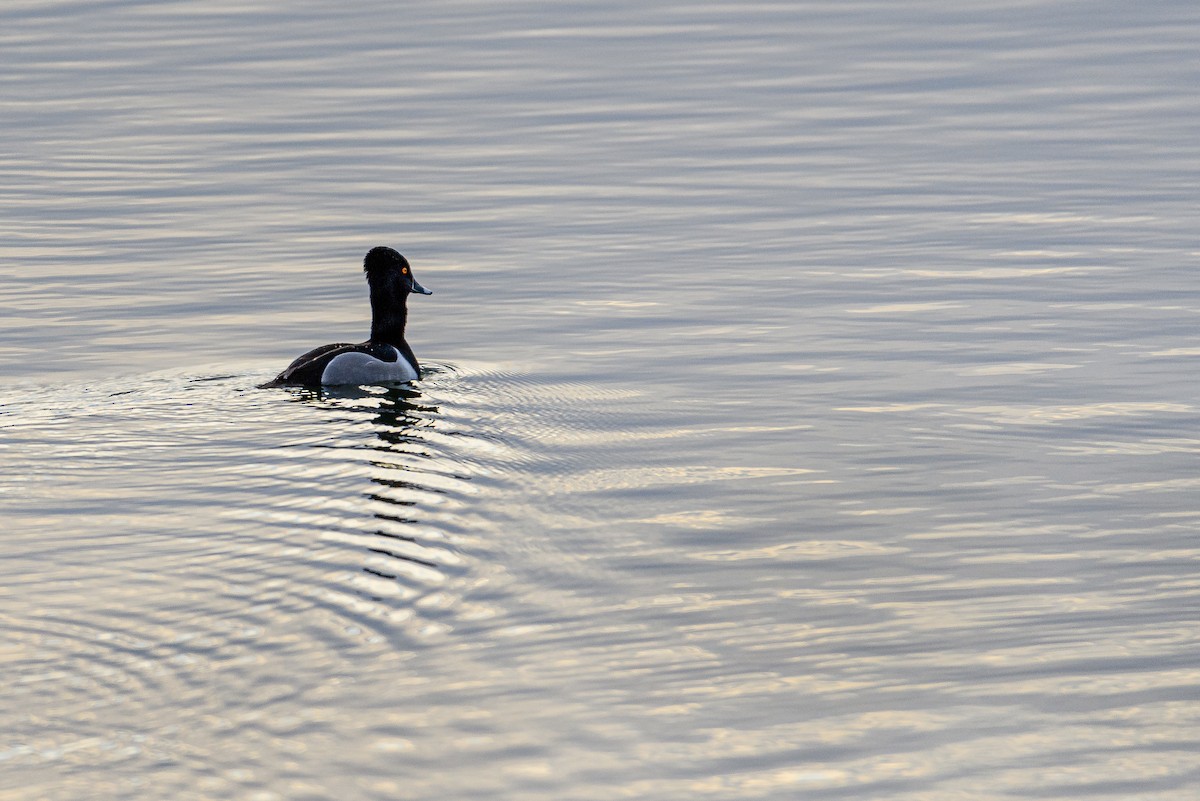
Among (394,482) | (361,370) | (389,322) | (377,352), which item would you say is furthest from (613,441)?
(389,322)

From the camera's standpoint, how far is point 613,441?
41.5 feet

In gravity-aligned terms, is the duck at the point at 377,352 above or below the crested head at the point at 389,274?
below

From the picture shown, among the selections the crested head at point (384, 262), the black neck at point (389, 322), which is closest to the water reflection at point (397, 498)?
the black neck at point (389, 322)

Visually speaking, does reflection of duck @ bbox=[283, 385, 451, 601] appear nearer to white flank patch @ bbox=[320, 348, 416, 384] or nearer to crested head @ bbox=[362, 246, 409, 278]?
white flank patch @ bbox=[320, 348, 416, 384]

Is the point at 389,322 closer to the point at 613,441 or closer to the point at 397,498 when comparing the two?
the point at 613,441

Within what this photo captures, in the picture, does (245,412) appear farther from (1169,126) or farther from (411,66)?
(411,66)

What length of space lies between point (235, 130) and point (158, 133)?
3.64 feet

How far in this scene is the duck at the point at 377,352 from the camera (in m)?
14.4

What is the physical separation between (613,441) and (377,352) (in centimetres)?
303

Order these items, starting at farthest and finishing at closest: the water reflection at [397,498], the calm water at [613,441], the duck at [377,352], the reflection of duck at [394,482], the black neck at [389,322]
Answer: the black neck at [389,322] → the duck at [377,352] → the reflection of duck at [394,482] → the water reflection at [397,498] → the calm water at [613,441]

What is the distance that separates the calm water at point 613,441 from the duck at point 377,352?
0.26 m

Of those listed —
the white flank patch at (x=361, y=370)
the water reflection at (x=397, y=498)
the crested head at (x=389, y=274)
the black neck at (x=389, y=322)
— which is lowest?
the water reflection at (x=397, y=498)

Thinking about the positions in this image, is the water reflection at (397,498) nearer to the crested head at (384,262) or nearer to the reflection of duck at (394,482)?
the reflection of duck at (394,482)

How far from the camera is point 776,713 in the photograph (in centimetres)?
773
